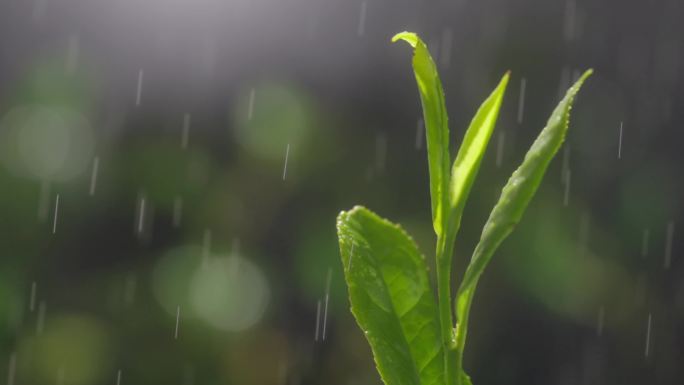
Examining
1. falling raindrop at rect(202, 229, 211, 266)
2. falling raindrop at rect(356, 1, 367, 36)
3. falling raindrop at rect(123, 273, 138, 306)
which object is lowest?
falling raindrop at rect(123, 273, 138, 306)

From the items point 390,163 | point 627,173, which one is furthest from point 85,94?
point 627,173

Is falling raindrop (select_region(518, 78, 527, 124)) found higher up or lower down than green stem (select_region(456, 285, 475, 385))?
higher up

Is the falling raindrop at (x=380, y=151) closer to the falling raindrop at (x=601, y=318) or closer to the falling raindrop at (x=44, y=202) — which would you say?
the falling raindrop at (x=601, y=318)

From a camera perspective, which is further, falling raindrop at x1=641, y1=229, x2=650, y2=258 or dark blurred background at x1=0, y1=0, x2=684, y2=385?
falling raindrop at x1=641, y1=229, x2=650, y2=258

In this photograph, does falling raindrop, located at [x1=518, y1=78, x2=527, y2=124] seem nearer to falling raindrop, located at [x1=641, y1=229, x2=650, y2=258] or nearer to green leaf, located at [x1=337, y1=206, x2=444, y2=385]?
falling raindrop, located at [x1=641, y1=229, x2=650, y2=258]

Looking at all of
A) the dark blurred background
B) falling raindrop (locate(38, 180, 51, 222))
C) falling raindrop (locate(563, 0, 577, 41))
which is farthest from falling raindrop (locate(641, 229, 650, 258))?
falling raindrop (locate(38, 180, 51, 222))

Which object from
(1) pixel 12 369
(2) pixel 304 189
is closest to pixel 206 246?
(2) pixel 304 189

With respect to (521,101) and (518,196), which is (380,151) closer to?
(521,101)

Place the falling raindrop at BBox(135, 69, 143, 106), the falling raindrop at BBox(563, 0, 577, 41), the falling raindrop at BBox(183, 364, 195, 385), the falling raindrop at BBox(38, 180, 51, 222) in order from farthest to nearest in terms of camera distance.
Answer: the falling raindrop at BBox(563, 0, 577, 41), the falling raindrop at BBox(135, 69, 143, 106), the falling raindrop at BBox(38, 180, 51, 222), the falling raindrop at BBox(183, 364, 195, 385)

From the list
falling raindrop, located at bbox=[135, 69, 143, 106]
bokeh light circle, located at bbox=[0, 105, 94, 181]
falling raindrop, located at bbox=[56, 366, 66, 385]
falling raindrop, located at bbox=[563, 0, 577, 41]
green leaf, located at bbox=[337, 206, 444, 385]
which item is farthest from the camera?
falling raindrop, located at bbox=[563, 0, 577, 41]
